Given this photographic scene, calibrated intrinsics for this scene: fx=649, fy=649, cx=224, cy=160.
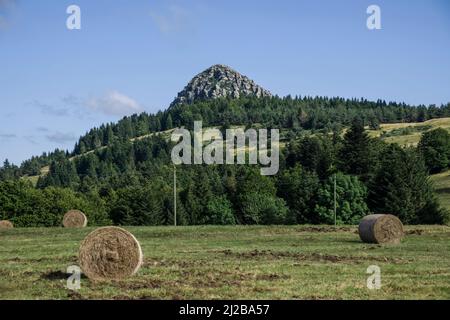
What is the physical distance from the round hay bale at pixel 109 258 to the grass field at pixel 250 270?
589 millimetres

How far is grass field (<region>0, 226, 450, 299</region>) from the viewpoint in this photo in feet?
53.9

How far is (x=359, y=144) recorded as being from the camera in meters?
91.0

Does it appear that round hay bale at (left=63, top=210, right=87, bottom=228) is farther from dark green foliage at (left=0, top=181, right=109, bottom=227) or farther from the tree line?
dark green foliage at (left=0, top=181, right=109, bottom=227)

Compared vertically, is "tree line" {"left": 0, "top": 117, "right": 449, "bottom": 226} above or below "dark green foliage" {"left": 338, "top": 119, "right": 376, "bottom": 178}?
below

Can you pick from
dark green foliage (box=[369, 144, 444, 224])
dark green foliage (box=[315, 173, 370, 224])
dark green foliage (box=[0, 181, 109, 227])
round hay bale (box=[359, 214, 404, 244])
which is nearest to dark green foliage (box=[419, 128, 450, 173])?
dark green foliage (box=[315, 173, 370, 224])

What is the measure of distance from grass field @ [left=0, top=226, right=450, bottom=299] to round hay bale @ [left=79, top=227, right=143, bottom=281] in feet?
1.93

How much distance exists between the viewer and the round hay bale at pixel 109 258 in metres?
19.6

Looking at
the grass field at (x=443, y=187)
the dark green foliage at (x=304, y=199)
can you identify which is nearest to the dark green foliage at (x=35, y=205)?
the dark green foliage at (x=304, y=199)

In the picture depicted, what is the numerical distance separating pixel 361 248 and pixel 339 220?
165 ft

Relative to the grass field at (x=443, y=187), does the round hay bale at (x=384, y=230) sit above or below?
below

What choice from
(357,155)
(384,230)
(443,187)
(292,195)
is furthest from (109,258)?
(443,187)

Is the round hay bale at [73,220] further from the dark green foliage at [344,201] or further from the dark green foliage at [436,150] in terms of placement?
the dark green foliage at [436,150]

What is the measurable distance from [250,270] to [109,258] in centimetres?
451
